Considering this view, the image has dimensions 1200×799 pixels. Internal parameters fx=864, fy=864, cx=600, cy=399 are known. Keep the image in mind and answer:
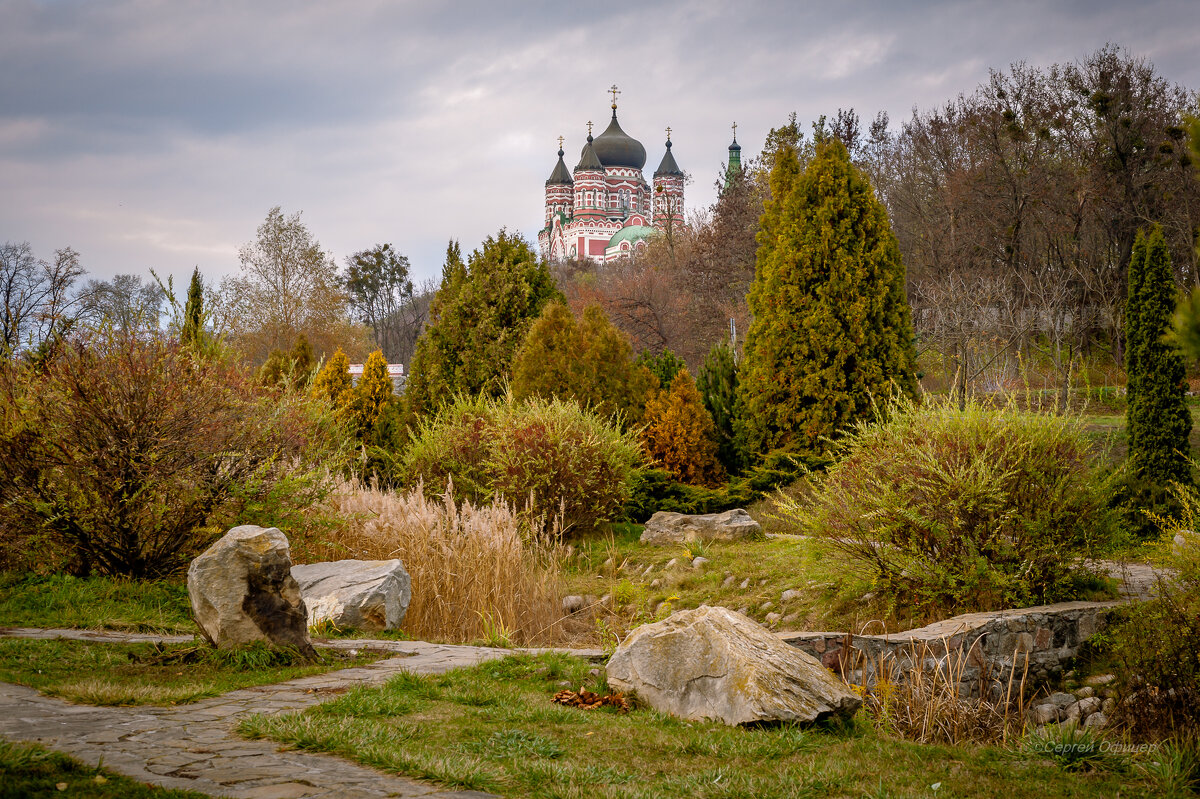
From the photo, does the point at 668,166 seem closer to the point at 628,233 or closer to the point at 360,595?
the point at 628,233

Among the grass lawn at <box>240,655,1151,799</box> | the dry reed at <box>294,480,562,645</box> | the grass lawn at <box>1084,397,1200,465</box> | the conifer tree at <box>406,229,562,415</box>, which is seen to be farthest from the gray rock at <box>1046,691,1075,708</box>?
the conifer tree at <box>406,229,562,415</box>

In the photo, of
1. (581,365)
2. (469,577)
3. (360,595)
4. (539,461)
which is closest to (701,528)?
(539,461)

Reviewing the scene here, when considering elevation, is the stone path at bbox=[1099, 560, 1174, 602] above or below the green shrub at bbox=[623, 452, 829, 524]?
below

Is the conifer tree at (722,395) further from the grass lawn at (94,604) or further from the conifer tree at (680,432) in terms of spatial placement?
the grass lawn at (94,604)

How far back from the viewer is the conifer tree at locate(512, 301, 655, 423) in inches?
482

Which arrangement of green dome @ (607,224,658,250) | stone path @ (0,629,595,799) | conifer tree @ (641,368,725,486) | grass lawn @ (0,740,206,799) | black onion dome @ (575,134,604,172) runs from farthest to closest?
black onion dome @ (575,134,604,172)
green dome @ (607,224,658,250)
conifer tree @ (641,368,725,486)
stone path @ (0,629,595,799)
grass lawn @ (0,740,206,799)

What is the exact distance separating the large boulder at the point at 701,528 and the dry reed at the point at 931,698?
4243mm

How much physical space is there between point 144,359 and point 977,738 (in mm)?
6502

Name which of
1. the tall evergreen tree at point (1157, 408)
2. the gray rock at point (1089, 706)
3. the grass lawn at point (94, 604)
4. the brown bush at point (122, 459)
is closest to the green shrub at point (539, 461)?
the brown bush at point (122, 459)

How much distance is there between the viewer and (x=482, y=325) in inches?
535

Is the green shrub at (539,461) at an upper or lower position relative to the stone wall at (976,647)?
upper

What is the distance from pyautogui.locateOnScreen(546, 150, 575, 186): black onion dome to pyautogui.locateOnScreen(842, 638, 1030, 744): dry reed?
93.9 m

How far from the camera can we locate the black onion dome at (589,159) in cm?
8900

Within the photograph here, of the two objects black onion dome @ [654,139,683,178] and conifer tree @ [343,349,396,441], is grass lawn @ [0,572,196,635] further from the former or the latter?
black onion dome @ [654,139,683,178]
